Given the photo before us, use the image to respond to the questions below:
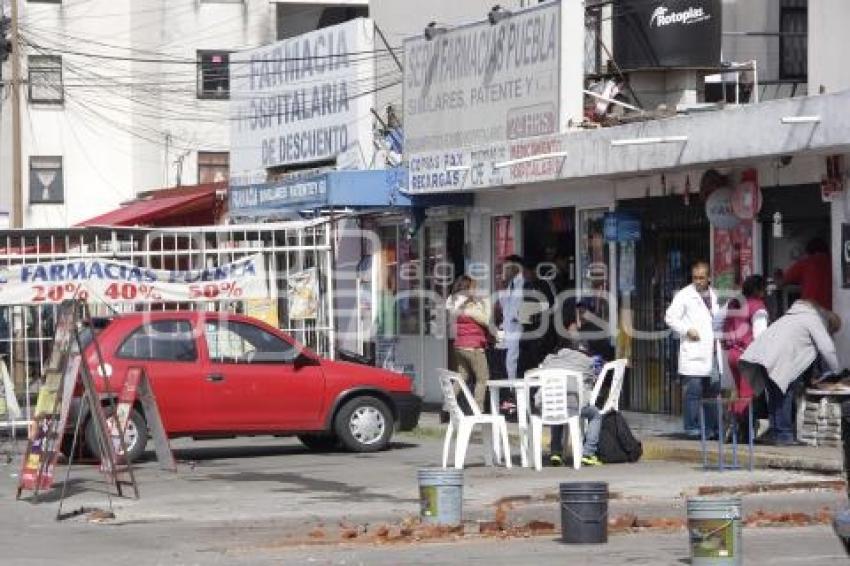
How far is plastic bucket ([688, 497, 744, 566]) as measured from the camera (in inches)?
422

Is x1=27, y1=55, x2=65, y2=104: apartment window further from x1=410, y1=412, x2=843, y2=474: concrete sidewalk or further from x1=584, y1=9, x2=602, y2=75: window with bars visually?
x1=410, y1=412, x2=843, y2=474: concrete sidewalk

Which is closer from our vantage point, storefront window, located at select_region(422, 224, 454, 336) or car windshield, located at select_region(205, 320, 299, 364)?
car windshield, located at select_region(205, 320, 299, 364)

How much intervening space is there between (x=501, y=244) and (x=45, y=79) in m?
32.0

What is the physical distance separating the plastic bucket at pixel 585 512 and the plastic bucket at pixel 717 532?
147 cm

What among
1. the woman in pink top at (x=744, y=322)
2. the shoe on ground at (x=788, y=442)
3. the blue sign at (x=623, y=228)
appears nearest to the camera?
the shoe on ground at (x=788, y=442)

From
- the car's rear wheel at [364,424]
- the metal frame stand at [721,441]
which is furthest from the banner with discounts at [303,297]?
the metal frame stand at [721,441]

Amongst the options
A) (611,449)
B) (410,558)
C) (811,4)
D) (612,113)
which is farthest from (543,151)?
(410,558)

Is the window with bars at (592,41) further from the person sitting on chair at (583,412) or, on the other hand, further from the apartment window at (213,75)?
the apartment window at (213,75)

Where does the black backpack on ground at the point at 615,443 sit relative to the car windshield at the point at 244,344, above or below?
below

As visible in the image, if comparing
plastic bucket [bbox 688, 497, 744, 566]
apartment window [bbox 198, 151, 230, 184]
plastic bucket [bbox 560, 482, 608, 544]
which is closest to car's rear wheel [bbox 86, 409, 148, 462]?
plastic bucket [bbox 560, 482, 608, 544]

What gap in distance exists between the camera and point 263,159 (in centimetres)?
3262

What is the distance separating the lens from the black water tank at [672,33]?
2331 centimetres

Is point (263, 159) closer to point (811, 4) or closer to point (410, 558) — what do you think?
point (811, 4)

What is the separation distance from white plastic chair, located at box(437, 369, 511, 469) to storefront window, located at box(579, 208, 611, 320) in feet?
17.1
